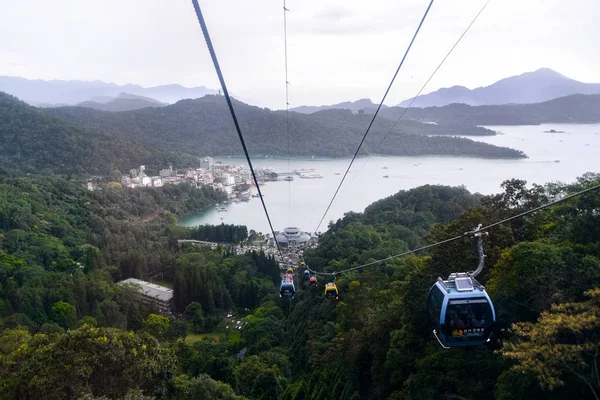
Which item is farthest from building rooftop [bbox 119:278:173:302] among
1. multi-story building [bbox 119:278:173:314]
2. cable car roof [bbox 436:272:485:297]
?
cable car roof [bbox 436:272:485:297]

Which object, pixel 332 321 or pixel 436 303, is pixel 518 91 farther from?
pixel 436 303

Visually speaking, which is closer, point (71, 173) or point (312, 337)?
point (312, 337)

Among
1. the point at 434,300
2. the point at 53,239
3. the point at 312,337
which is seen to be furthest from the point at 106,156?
the point at 434,300

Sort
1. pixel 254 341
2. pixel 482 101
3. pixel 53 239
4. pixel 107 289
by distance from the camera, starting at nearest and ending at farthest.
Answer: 1. pixel 254 341
2. pixel 107 289
3. pixel 53 239
4. pixel 482 101

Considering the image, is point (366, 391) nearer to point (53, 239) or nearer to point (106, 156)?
point (53, 239)

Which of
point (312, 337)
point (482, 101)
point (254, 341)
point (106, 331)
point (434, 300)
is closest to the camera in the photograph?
point (434, 300)

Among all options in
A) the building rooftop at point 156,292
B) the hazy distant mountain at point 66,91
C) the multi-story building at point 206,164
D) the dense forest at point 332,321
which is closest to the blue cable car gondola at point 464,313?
the dense forest at point 332,321

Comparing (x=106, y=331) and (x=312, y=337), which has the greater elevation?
(x=106, y=331)
